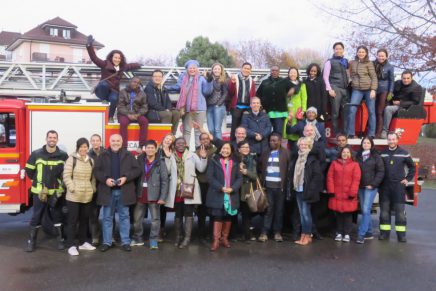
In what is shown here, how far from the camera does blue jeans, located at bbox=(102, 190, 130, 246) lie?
22.0 feet

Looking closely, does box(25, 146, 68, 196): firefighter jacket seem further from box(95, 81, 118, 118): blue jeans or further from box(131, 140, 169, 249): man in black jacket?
box(95, 81, 118, 118): blue jeans

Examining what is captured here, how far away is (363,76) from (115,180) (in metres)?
4.68

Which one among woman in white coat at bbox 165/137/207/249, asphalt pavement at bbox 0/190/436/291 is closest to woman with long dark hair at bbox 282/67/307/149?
woman in white coat at bbox 165/137/207/249

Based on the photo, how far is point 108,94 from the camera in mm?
7840

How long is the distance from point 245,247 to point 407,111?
3.84 meters

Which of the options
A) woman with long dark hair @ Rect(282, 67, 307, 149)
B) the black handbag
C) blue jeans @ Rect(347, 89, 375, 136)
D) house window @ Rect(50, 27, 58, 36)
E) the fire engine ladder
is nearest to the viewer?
the black handbag

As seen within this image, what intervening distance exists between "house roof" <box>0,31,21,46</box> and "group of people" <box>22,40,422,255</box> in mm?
69911

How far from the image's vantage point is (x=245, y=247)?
7070mm

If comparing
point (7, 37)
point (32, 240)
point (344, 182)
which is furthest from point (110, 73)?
point (7, 37)

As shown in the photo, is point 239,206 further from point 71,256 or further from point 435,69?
point 435,69

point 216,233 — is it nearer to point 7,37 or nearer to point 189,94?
point 189,94

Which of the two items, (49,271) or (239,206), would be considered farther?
(239,206)

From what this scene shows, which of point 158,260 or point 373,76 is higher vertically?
point 373,76

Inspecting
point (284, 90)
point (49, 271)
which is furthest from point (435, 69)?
point (49, 271)
